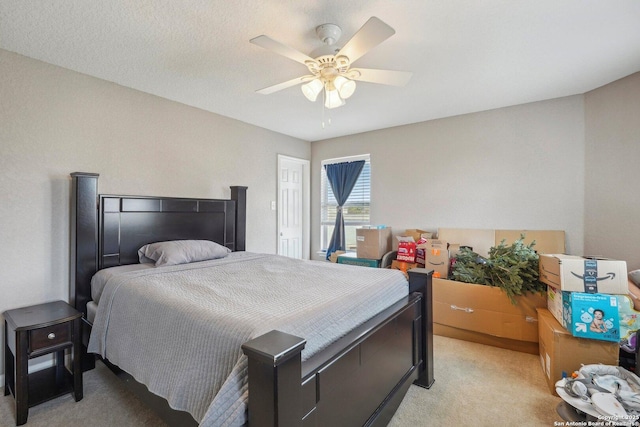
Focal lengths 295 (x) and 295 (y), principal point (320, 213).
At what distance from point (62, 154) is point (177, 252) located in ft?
4.06

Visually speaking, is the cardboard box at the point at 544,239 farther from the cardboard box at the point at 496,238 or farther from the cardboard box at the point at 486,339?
the cardboard box at the point at 486,339

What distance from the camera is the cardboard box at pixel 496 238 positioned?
10.5 ft

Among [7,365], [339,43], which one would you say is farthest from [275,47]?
[7,365]

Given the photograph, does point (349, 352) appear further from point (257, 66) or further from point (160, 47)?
point (160, 47)

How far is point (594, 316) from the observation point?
6.50ft

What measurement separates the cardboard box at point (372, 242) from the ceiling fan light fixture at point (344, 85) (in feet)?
7.62

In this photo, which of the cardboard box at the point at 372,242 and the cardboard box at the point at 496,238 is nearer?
the cardboard box at the point at 496,238

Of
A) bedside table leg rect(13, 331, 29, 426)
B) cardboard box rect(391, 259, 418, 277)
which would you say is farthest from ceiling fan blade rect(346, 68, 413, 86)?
bedside table leg rect(13, 331, 29, 426)

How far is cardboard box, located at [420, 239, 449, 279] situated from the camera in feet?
10.7

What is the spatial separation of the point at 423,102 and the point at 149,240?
10.6ft

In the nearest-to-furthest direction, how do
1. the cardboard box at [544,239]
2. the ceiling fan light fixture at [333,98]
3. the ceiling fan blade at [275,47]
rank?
the ceiling fan blade at [275,47] → the ceiling fan light fixture at [333,98] → the cardboard box at [544,239]

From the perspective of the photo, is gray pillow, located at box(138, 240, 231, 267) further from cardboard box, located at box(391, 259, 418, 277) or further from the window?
the window

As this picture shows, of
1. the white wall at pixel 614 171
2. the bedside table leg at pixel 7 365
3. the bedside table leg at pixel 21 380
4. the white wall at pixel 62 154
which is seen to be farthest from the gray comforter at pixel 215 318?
the white wall at pixel 614 171

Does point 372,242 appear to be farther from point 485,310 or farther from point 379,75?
point 379,75
